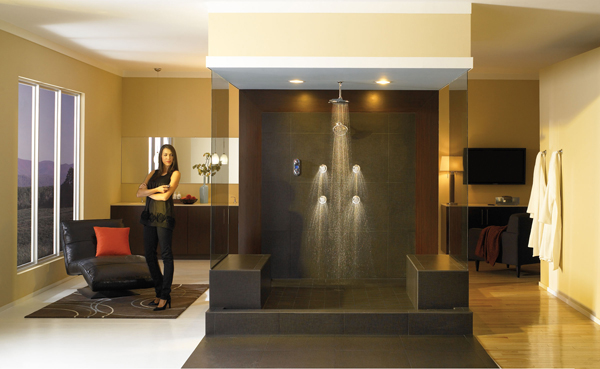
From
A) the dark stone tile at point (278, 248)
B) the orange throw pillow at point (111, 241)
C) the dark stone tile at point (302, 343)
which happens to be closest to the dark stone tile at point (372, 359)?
the dark stone tile at point (302, 343)

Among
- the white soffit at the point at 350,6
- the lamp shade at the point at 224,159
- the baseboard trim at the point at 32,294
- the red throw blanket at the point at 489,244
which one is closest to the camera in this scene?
the white soffit at the point at 350,6

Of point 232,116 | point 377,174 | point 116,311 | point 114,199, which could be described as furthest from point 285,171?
point 114,199

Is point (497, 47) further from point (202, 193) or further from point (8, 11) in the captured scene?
point (8, 11)

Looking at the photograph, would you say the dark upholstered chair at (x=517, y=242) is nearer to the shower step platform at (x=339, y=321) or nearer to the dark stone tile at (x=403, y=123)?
the dark stone tile at (x=403, y=123)

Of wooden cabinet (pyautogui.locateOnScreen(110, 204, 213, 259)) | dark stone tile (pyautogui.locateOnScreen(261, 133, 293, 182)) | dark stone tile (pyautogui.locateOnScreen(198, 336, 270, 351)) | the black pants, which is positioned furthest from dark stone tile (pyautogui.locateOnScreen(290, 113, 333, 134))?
wooden cabinet (pyautogui.locateOnScreen(110, 204, 213, 259))

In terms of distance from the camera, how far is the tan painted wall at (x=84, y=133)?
4.82 m

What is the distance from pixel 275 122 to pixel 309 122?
1.12 feet

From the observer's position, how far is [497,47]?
5.55 m

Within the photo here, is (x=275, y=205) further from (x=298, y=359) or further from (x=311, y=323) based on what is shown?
(x=298, y=359)

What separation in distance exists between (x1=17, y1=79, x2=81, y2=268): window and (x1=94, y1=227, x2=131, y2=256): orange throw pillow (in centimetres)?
66

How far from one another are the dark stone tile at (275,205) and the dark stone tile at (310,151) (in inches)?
6.4

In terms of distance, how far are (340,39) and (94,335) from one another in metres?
2.99

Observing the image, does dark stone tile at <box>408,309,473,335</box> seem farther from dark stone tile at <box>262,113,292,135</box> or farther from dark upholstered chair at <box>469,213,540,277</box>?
dark upholstered chair at <box>469,213,540,277</box>

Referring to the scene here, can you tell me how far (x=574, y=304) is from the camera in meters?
4.96
